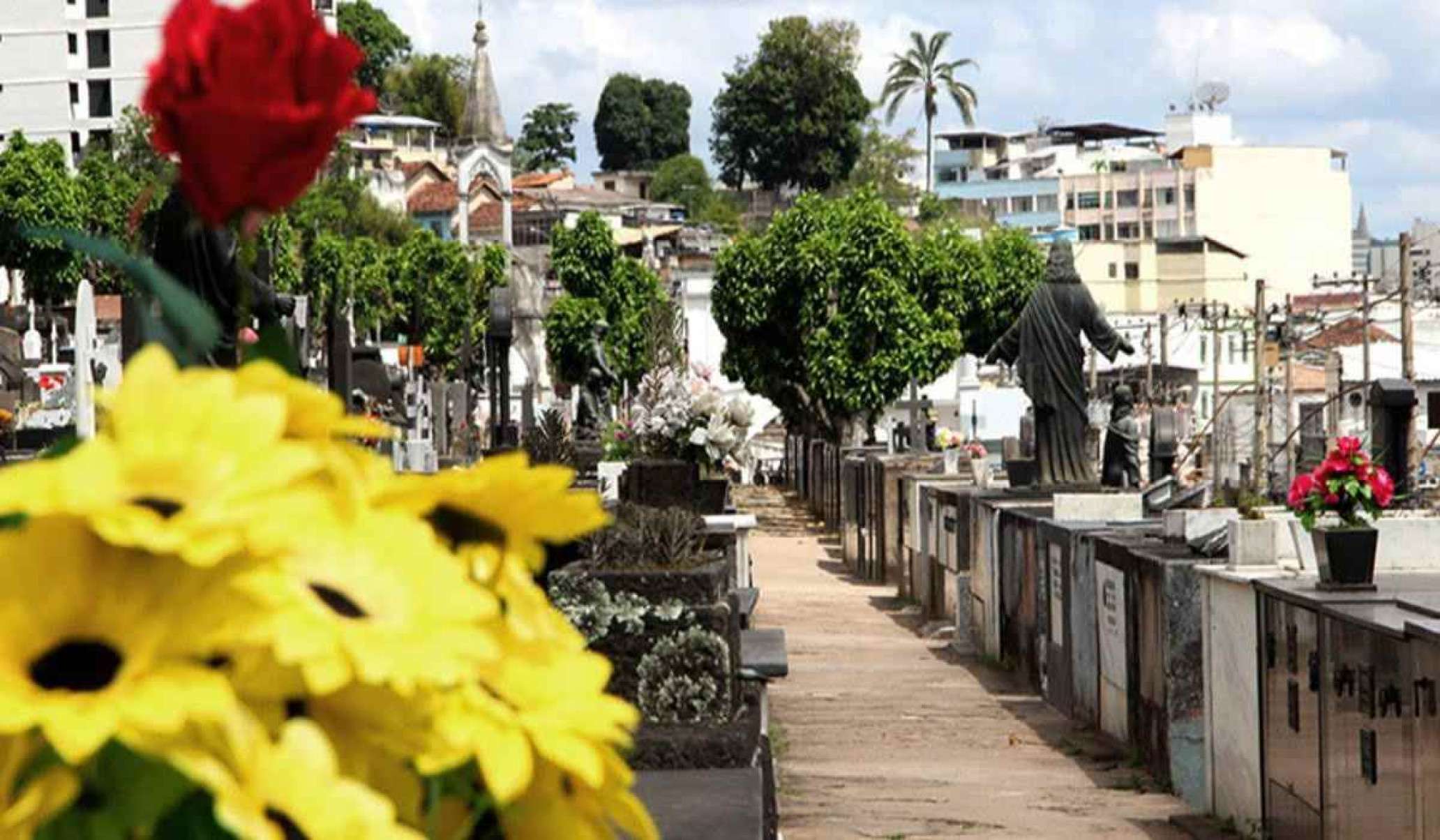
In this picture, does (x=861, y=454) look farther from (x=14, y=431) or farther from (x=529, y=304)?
(x=529, y=304)

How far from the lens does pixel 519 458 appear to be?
7.97 ft

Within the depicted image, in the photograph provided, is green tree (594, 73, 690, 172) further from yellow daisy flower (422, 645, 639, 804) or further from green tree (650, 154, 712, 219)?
yellow daisy flower (422, 645, 639, 804)

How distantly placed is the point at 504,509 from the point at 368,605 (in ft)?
1.02

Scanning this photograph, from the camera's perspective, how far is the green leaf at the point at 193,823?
2.06 metres

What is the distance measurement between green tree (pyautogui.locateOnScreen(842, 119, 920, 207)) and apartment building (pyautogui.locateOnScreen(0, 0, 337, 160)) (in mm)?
30275

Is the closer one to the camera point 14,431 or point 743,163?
point 14,431

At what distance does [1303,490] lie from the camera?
15320mm

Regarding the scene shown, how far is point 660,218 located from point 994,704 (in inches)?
4593

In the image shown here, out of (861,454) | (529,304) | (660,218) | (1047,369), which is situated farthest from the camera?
(660,218)

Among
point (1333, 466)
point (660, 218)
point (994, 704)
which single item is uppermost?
point (660, 218)

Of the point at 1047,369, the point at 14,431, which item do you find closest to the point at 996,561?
the point at 1047,369

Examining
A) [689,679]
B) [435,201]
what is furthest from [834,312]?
[435,201]

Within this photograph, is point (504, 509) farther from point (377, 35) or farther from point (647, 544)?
point (377, 35)

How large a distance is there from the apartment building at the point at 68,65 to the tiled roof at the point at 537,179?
3241 centimetres
